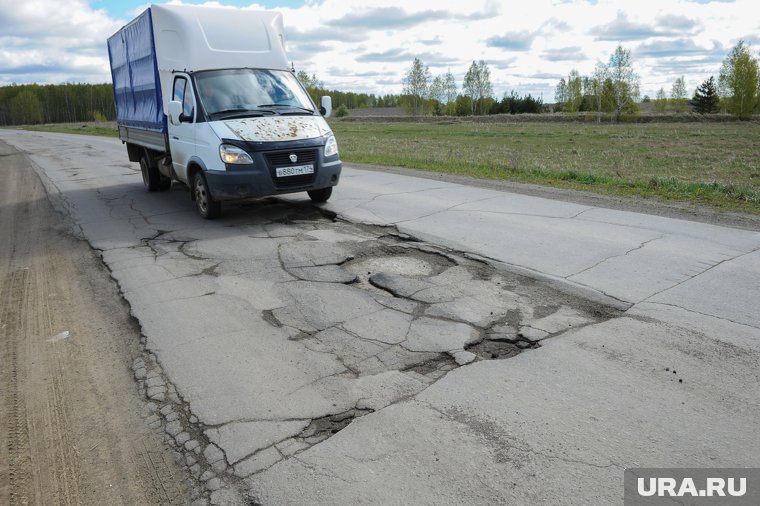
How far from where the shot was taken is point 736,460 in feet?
9.70

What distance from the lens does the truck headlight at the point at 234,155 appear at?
8.32 metres

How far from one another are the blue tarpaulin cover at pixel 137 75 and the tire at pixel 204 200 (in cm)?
166

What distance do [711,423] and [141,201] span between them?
10.6 m

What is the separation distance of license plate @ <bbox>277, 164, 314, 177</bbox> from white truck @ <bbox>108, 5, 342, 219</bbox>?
0.6 inches

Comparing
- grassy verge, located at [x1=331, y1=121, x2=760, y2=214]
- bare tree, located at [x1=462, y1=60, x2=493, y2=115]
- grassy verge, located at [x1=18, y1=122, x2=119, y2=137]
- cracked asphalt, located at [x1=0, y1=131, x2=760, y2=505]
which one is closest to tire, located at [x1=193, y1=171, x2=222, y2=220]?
cracked asphalt, located at [x1=0, y1=131, x2=760, y2=505]

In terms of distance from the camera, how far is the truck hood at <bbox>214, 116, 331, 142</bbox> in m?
8.42

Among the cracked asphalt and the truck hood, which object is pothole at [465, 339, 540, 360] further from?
the truck hood

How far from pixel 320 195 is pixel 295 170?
129 centimetres

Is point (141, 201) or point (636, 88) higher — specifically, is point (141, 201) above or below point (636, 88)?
below

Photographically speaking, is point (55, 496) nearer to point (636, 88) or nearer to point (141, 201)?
point (141, 201)

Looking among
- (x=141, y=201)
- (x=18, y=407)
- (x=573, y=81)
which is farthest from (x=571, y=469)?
(x=573, y=81)

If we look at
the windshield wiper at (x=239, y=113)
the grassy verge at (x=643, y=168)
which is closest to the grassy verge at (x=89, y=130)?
the grassy verge at (x=643, y=168)

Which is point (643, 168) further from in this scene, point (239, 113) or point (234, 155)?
point (234, 155)

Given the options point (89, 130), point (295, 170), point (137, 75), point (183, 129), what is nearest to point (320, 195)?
point (295, 170)
